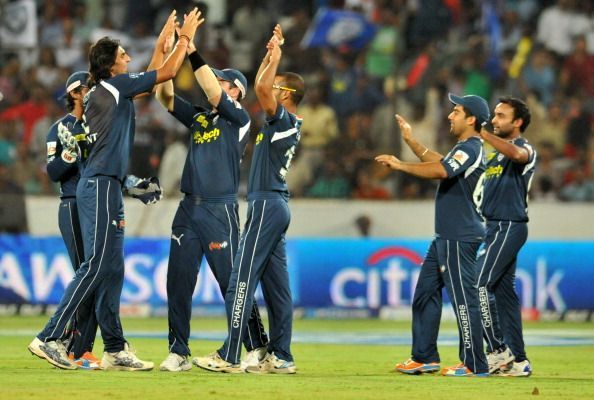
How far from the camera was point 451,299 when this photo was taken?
9.79 metres

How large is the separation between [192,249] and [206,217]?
295 mm

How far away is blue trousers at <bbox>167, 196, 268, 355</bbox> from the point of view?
373 inches

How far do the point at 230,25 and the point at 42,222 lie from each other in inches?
172

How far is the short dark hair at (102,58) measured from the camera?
9.30m

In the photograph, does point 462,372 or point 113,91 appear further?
point 462,372

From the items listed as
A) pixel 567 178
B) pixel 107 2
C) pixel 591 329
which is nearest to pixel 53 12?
pixel 107 2

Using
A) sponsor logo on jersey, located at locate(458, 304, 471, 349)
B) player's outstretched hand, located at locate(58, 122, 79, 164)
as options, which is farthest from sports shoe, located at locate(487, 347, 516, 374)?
player's outstretched hand, located at locate(58, 122, 79, 164)

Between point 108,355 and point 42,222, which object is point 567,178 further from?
point 108,355

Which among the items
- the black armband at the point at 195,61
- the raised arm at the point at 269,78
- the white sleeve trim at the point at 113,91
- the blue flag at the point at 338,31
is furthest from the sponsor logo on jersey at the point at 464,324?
the blue flag at the point at 338,31

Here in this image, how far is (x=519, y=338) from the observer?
33.6ft

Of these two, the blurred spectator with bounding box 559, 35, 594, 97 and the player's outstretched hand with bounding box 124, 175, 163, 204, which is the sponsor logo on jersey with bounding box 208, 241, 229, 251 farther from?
the blurred spectator with bounding box 559, 35, 594, 97

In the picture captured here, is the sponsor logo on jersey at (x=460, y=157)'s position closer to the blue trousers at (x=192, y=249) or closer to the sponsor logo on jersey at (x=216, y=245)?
the blue trousers at (x=192, y=249)

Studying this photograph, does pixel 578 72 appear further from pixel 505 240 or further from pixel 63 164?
pixel 63 164

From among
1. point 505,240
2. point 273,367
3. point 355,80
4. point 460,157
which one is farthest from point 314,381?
point 355,80
